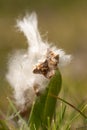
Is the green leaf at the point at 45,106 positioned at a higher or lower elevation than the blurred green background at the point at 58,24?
lower

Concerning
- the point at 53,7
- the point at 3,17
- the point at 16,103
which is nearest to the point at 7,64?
the point at 16,103

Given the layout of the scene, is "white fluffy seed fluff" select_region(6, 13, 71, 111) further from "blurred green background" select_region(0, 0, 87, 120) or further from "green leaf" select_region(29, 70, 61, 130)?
"blurred green background" select_region(0, 0, 87, 120)

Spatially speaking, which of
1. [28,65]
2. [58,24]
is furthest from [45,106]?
[58,24]

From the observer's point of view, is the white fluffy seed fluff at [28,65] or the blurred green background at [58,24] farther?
the blurred green background at [58,24]

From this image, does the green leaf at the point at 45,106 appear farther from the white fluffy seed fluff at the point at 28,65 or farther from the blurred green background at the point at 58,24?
the blurred green background at the point at 58,24

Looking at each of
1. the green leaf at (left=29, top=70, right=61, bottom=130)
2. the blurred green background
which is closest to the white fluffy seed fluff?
the green leaf at (left=29, top=70, right=61, bottom=130)

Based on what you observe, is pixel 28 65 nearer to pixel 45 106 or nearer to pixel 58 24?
pixel 45 106

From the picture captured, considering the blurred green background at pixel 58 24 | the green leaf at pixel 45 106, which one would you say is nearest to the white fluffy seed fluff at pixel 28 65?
the green leaf at pixel 45 106
